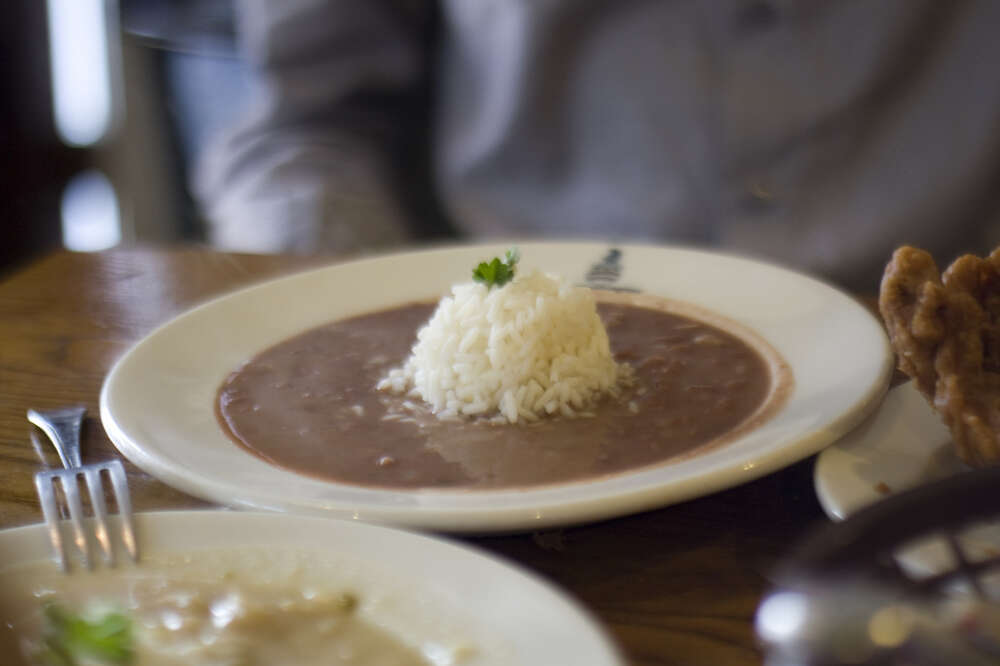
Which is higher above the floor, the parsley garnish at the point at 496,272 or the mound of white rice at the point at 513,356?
the parsley garnish at the point at 496,272

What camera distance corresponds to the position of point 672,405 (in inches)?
51.9

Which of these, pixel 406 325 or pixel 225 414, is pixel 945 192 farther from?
pixel 225 414

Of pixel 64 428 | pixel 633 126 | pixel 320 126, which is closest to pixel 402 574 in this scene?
pixel 64 428

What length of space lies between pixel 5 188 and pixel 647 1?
4042 mm

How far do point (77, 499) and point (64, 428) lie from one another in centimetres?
44

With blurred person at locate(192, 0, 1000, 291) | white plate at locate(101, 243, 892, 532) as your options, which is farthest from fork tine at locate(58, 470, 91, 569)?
blurred person at locate(192, 0, 1000, 291)

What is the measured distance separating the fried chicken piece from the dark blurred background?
11.6ft

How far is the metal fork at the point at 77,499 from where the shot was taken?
917 millimetres

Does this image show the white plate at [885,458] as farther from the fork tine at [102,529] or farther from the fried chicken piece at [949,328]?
the fork tine at [102,529]

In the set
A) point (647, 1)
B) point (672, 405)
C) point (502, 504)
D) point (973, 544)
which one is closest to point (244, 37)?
point (647, 1)

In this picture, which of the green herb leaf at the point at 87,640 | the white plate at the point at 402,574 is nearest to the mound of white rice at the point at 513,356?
the white plate at the point at 402,574

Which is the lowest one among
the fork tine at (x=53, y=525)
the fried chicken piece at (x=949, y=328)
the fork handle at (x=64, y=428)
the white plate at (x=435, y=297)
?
the fork handle at (x=64, y=428)

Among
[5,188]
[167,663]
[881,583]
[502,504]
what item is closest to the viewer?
[881,583]

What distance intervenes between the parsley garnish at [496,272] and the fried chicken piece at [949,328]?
57cm
